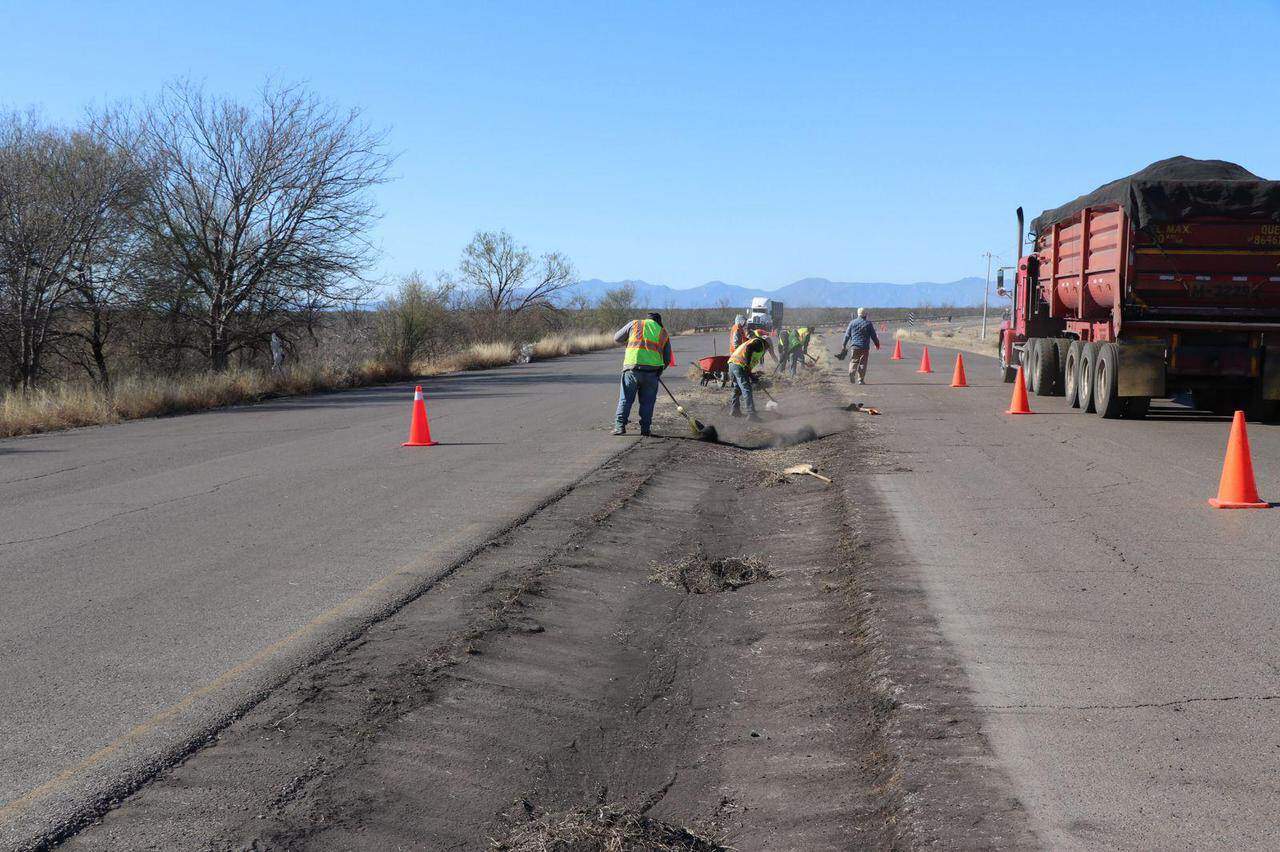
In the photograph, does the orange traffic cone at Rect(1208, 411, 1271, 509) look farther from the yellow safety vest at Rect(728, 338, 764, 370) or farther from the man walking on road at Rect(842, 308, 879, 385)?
the man walking on road at Rect(842, 308, 879, 385)

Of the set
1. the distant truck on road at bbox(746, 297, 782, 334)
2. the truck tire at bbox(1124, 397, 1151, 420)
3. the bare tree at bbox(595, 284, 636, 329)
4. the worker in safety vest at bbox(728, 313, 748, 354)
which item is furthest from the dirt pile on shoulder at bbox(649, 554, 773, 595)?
the bare tree at bbox(595, 284, 636, 329)

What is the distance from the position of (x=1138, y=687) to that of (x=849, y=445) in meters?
9.39

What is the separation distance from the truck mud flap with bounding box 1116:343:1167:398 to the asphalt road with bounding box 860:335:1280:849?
346cm

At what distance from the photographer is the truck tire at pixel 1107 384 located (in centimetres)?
1664

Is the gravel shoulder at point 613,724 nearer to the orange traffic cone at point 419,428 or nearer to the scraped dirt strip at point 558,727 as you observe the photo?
the scraped dirt strip at point 558,727

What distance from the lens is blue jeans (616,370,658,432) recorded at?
15.1 metres

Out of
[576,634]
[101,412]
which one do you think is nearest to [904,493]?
[576,634]

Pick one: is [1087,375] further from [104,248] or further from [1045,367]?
[104,248]

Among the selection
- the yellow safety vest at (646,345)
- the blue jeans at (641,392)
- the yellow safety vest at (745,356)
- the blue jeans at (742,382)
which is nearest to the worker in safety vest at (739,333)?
the blue jeans at (742,382)

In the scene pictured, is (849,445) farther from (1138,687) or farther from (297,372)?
(297,372)

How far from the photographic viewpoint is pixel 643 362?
580 inches

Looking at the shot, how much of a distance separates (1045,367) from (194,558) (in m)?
17.3

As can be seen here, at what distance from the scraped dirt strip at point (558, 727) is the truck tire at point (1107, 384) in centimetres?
1064

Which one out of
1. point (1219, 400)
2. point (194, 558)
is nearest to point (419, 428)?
point (194, 558)
